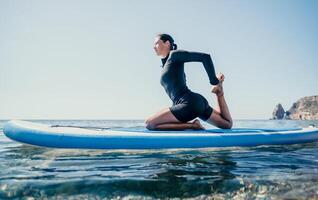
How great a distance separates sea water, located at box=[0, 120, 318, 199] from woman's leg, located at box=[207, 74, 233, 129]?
3.98 ft

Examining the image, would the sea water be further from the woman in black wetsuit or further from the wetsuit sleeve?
the wetsuit sleeve

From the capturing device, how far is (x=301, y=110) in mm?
140500

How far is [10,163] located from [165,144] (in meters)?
2.20

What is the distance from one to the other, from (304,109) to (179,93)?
15386 centimetres

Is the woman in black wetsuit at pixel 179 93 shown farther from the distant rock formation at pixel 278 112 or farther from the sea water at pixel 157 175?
the distant rock formation at pixel 278 112

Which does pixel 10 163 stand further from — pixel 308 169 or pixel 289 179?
pixel 308 169

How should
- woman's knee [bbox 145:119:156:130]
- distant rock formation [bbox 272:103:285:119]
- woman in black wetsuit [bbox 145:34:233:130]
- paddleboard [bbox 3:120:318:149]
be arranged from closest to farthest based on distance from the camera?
paddleboard [bbox 3:120:318:149]
woman in black wetsuit [bbox 145:34:233:130]
woman's knee [bbox 145:119:156:130]
distant rock formation [bbox 272:103:285:119]

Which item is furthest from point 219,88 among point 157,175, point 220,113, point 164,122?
point 157,175

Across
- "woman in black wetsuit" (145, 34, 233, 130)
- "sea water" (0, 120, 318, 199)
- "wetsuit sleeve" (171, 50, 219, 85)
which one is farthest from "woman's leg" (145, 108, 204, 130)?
"wetsuit sleeve" (171, 50, 219, 85)

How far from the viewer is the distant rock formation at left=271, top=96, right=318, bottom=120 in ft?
434

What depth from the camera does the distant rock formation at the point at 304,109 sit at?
131700 mm

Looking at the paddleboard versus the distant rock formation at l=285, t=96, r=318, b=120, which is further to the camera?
the distant rock formation at l=285, t=96, r=318, b=120

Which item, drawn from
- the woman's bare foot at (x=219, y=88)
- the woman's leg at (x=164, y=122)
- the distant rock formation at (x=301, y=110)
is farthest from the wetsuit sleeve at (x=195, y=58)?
the distant rock formation at (x=301, y=110)

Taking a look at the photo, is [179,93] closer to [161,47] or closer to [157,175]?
[161,47]
